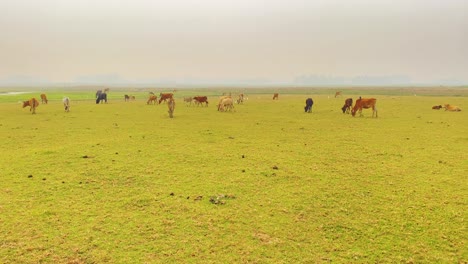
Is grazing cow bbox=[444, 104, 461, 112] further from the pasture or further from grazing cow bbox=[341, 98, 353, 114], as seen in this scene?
the pasture

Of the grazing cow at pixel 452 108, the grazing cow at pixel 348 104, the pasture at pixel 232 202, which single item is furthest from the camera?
the grazing cow at pixel 452 108

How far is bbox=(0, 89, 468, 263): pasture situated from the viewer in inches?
213

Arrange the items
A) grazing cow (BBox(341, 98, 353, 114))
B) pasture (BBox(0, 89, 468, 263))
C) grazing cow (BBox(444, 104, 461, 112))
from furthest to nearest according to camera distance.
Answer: grazing cow (BBox(444, 104, 461, 112)) < grazing cow (BBox(341, 98, 353, 114)) < pasture (BBox(0, 89, 468, 263))

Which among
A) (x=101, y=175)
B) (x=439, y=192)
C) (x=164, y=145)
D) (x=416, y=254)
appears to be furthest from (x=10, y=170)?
(x=439, y=192)

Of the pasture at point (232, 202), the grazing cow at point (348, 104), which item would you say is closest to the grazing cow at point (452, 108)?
the grazing cow at point (348, 104)

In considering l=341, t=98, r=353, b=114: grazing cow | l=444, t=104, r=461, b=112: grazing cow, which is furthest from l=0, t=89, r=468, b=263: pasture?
l=444, t=104, r=461, b=112: grazing cow

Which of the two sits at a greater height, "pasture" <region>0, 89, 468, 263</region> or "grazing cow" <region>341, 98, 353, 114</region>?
"grazing cow" <region>341, 98, 353, 114</region>

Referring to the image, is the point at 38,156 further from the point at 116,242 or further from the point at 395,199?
the point at 395,199

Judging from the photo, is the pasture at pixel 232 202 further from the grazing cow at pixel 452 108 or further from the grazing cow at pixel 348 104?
the grazing cow at pixel 452 108

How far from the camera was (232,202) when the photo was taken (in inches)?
293

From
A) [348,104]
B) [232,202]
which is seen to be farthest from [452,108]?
Answer: [232,202]

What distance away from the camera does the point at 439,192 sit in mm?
8055

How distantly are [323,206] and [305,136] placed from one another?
9.79 meters

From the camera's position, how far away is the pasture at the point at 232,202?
541cm
